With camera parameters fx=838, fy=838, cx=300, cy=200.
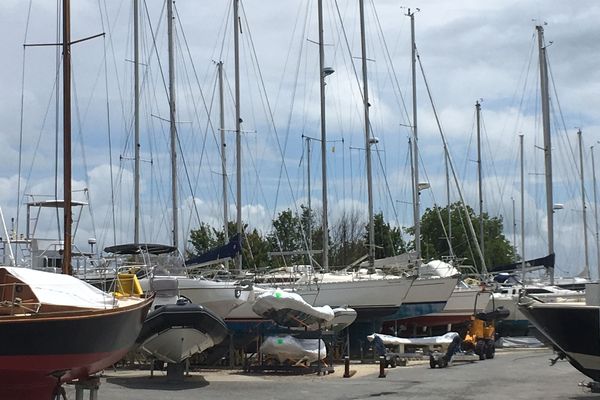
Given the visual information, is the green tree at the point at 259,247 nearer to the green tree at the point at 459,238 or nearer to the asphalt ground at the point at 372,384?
the green tree at the point at 459,238

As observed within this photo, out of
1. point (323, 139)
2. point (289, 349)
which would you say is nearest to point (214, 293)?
point (289, 349)

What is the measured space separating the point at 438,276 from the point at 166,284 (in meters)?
12.9

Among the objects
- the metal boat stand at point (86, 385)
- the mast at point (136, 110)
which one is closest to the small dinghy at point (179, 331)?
the metal boat stand at point (86, 385)

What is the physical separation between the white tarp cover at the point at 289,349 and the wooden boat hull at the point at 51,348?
1059 centimetres

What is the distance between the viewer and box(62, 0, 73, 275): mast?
16.8 m

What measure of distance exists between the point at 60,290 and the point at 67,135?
435 cm

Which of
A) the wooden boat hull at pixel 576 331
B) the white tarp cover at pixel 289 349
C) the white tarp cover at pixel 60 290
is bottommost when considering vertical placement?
the white tarp cover at pixel 289 349

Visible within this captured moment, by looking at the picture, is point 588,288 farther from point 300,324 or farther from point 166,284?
point 166,284

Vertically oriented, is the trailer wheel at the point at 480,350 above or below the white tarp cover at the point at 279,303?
below

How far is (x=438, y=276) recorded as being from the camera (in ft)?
109

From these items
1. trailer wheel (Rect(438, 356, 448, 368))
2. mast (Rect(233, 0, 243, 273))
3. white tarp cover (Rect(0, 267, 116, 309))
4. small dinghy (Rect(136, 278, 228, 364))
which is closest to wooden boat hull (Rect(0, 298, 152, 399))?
white tarp cover (Rect(0, 267, 116, 309))

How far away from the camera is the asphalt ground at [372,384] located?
18.5m

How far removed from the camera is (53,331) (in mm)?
12992

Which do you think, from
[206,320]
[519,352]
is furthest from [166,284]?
[519,352]
